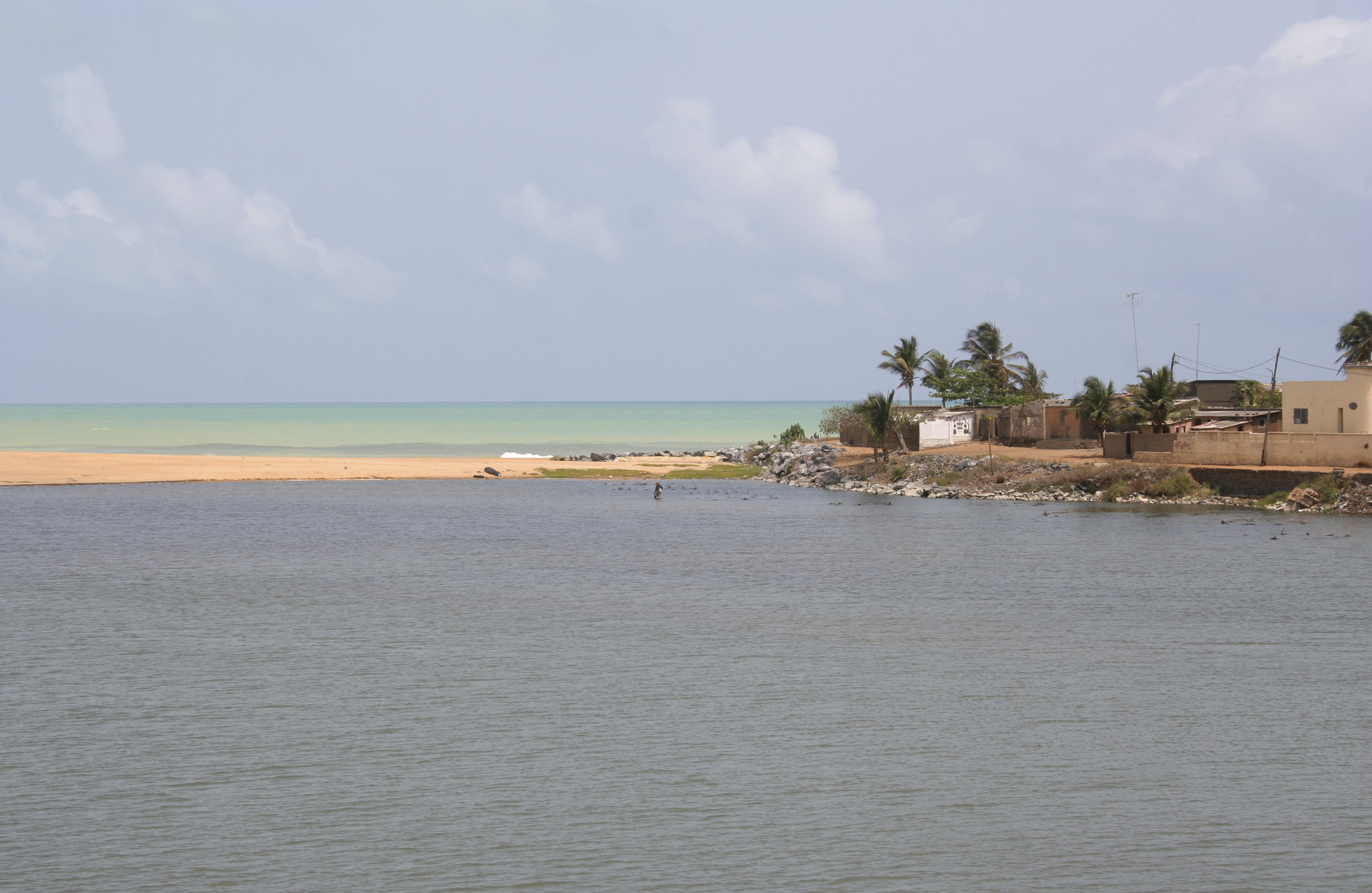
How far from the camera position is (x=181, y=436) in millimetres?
148250

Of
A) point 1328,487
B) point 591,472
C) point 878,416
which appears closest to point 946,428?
point 878,416

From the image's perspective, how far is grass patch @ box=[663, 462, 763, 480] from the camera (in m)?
78.6

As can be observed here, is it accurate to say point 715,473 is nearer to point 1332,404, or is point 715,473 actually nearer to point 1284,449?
point 1284,449

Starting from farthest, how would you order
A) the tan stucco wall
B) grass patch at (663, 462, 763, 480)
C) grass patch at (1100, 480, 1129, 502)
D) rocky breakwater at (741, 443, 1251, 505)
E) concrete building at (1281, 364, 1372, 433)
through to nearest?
grass patch at (663, 462, 763, 480), grass patch at (1100, 480, 1129, 502), rocky breakwater at (741, 443, 1251, 505), concrete building at (1281, 364, 1372, 433), the tan stucco wall

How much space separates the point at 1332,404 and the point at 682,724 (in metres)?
52.3

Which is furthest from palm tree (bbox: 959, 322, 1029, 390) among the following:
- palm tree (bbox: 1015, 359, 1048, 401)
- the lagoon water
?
the lagoon water

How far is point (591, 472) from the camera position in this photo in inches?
3196

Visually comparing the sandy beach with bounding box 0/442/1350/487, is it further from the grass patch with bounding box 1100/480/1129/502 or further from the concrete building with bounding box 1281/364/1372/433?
the concrete building with bounding box 1281/364/1372/433

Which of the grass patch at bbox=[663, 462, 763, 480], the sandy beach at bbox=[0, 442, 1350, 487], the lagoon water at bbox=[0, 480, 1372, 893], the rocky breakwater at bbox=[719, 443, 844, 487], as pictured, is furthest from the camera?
the grass patch at bbox=[663, 462, 763, 480]

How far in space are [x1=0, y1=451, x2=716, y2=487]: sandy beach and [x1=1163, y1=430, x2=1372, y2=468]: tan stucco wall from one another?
119ft

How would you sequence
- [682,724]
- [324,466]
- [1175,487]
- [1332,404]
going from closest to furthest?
[682,724] → [1175,487] → [1332,404] → [324,466]

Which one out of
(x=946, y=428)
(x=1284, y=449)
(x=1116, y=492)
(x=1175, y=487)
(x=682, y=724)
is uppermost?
(x=946, y=428)

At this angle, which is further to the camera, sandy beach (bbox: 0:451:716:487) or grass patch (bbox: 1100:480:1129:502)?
sandy beach (bbox: 0:451:716:487)

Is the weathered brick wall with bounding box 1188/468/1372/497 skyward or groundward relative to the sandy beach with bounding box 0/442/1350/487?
groundward
